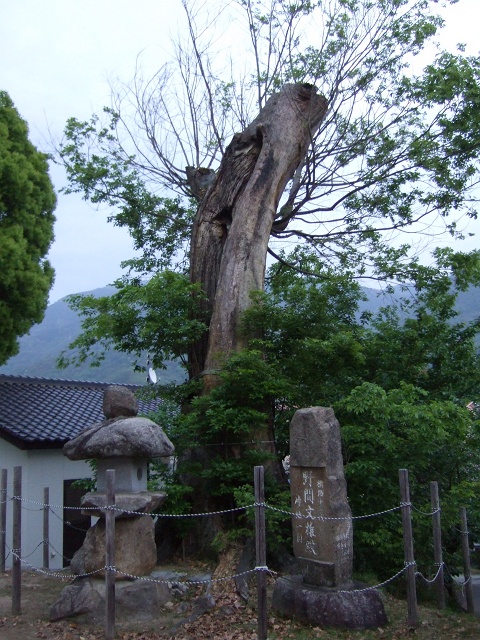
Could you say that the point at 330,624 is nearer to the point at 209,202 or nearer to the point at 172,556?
the point at 172,556

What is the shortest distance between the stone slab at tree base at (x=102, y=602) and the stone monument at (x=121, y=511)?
10 mm

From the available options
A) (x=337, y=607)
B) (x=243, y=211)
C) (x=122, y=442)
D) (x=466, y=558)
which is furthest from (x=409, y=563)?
(x=243, y=211)

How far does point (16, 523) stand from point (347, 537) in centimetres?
402

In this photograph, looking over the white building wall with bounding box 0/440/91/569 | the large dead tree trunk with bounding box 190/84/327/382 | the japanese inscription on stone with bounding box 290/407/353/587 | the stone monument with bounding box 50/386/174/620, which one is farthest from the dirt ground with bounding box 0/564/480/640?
the white building wall with bounding box 0/440/91/569

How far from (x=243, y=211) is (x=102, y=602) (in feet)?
23.2

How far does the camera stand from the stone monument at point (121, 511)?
276 inches

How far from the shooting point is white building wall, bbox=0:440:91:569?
12977 mm

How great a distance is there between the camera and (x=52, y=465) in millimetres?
13820

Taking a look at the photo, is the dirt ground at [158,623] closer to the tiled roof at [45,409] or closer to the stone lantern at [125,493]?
the stone lantern at [125,493]

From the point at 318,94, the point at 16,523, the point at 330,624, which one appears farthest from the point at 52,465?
the point at 318,94

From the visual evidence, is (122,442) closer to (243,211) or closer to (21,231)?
(243,211)

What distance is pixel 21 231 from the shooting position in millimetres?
14602

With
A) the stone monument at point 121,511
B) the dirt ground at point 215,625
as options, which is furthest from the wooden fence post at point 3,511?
the stone monument at point 121,511

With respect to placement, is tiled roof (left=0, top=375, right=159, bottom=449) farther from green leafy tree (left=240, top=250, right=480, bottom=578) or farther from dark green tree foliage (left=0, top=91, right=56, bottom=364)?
green leafy tree (left=240, top=250, right=480, bottom=578)
